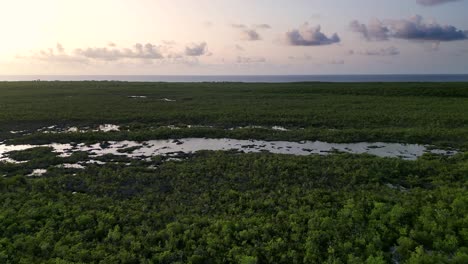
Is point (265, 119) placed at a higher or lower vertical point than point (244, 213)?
higher

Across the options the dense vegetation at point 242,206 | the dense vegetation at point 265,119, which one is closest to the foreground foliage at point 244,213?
the dense vegetation at point 242,206

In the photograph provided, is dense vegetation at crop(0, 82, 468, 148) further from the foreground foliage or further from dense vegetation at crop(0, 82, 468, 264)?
the foreground foliage

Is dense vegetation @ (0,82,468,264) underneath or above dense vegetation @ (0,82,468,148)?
underneath

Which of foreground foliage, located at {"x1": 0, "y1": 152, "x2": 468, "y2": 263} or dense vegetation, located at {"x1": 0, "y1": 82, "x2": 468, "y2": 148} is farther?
dense vegetation, located at {"x1": 0, "y1": 82, "x2": 468, "y2": 148}

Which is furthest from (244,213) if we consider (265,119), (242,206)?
(265,119)

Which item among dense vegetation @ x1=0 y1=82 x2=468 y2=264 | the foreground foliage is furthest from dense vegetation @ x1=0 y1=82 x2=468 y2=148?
the foreground foliage

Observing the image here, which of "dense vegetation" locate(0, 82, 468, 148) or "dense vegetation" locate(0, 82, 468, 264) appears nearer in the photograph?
"dense vegetation" locate(0, 82, 468, 264)

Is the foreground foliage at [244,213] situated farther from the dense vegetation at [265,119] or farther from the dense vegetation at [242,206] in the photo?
the dense vegetation at [265,119]

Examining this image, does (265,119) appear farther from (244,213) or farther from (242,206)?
(244,213)

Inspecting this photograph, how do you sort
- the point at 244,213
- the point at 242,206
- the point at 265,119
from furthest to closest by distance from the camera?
the point at 265,119, the point at 242,206, the point at 244,213
